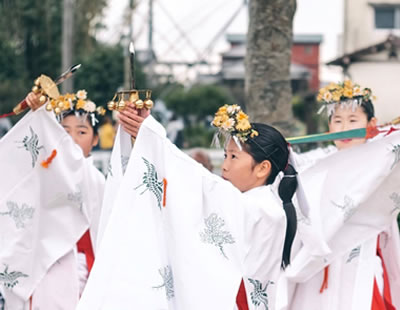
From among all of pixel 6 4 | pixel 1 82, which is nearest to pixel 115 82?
pixel 1 82

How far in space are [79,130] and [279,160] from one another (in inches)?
65.4

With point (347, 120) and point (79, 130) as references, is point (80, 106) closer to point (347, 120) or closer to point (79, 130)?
point (79, 130)

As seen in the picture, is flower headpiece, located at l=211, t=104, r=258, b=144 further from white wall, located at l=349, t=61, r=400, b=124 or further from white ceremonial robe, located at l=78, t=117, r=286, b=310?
white wall, located at l=349, t=61, r=400, b=124

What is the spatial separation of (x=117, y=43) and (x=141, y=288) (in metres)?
20.5

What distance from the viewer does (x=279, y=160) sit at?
152 inches

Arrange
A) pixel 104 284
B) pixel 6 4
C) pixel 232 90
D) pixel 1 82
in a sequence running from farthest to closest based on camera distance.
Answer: pixel 232 90 → pixel 6 4 → pixel 1 82 → pixel 104 284

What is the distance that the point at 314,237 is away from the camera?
14.1 feet

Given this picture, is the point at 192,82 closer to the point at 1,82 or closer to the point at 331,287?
the point at 1,82

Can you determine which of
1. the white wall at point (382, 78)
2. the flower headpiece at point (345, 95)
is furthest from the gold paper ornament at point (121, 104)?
the white wall at point (382, 78)

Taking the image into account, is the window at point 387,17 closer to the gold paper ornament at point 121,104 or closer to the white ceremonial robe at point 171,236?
the white ceremonial robe at point 171,236

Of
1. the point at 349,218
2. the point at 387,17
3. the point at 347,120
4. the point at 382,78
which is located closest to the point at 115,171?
the point at 349,218

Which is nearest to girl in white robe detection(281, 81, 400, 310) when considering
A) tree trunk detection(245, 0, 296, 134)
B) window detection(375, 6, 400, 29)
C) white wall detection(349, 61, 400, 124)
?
tree trunk detection(245, 0, 296, 134)

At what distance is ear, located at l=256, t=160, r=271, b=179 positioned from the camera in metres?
3.80

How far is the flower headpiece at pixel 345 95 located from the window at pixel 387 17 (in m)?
16.4
